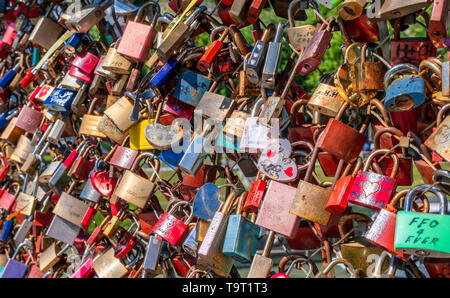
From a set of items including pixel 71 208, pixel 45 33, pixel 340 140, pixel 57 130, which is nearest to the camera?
pixel 340 140

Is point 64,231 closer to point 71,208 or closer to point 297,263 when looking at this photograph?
point 71,208

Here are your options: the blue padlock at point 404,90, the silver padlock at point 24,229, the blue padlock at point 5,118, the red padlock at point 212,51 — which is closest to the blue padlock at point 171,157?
the red padlock at point 212,51

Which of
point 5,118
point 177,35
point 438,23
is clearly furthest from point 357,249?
point 5,118

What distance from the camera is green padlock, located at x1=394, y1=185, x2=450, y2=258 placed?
941 mm

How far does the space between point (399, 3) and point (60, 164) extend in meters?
1.48

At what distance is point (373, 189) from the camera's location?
107cm

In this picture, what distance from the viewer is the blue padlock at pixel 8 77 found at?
2.78m

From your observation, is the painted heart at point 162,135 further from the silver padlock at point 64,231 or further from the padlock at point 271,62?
the silver padlock at point 64,231

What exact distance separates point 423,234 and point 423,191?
13cm

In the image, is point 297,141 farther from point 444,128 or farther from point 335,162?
point 444,128

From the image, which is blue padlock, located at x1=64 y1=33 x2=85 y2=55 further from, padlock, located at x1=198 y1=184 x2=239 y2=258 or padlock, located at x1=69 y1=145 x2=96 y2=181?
padlock, located at x1=198 y1=184 x2=239 y2=258

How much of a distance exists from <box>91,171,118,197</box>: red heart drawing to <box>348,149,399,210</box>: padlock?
37.1 inches

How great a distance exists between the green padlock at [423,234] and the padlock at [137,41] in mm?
999

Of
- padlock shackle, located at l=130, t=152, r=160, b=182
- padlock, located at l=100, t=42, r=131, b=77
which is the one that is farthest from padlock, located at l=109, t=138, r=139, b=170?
padlock, located at l=100, t=42, r=131, b=77
